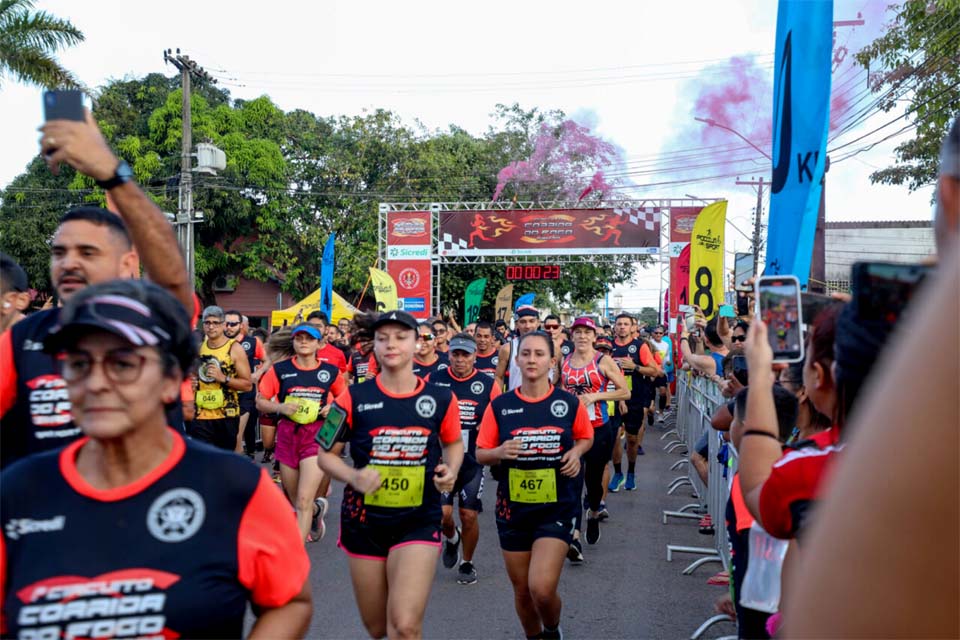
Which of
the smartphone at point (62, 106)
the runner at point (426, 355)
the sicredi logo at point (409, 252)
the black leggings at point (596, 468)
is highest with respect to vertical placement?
the sicredi logo at point (409, 252)

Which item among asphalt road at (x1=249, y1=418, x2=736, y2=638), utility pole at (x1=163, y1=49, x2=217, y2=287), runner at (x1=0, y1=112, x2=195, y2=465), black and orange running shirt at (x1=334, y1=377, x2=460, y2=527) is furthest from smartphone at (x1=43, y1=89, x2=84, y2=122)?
utility pole at (x1=163, y1=49, x2=217, y2=287)

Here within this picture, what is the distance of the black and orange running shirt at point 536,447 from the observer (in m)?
6.30

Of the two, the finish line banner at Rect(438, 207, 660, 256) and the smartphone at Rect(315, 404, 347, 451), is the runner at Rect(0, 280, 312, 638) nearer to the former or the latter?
the smartphone at Rect(315, 404, 347, 451)

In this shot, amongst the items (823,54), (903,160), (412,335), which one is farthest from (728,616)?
(903,160)

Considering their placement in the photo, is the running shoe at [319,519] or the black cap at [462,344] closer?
the black cap at [462,344]

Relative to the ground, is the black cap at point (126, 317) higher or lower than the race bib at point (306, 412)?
higher

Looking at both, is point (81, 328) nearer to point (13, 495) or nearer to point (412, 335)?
point (13, 495)

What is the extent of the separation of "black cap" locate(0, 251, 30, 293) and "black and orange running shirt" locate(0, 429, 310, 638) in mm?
2116

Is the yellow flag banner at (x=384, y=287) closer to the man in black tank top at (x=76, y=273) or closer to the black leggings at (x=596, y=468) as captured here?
the black leggings at (x=596, y=468)

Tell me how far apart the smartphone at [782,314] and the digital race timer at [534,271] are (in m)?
28.7

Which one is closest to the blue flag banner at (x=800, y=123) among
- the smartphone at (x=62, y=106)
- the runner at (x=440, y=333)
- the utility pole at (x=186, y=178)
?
the smartphone at (x=62, y=106)

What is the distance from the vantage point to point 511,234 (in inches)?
1164

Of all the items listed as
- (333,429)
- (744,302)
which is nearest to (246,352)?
(333,429)

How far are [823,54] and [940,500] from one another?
3.77 m
